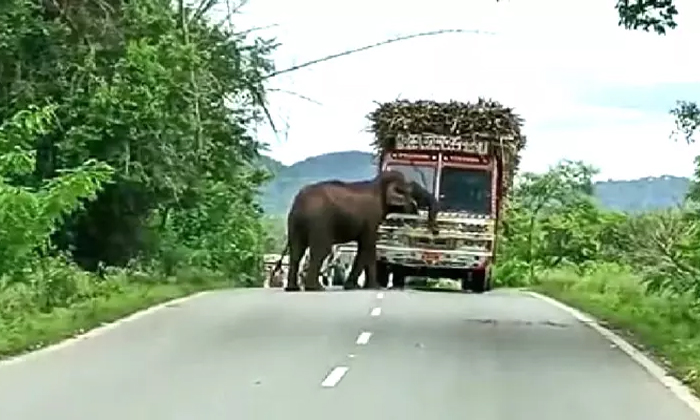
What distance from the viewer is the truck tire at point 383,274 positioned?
38.9 m

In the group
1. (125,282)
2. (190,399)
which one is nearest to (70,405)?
(190,399)

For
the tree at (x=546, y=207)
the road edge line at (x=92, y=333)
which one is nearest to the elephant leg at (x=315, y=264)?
the road edge line at (x=92, y=333)

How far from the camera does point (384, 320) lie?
25.2m

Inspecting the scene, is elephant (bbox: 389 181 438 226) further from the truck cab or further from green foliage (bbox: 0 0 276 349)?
green foliage (bbox: 0 0 276 349)

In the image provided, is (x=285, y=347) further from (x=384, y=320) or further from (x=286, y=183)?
(x=286, y=183)

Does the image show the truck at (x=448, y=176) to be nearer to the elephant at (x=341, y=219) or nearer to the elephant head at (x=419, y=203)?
the elephant head at (x=419, y=203)

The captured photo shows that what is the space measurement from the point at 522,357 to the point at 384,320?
18.7 ft

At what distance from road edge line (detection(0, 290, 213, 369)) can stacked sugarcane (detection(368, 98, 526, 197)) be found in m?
8.73

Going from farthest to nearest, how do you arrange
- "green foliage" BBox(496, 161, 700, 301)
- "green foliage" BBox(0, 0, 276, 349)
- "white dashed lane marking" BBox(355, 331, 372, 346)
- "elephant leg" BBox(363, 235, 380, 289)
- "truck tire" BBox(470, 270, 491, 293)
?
"truck tire" BBox(470, 270, 491, 293) < "elephant leg" BBox(363, 235, 380, 289) < "green foliage" BBox(496, 161, 700, 301) < "green foliage" BBox(0, 0, 276, 349) < "white dashed lane marking" BBox(355, 331, 372, 346)

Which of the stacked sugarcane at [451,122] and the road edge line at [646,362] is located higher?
the stacked sugarcane at [451,122]

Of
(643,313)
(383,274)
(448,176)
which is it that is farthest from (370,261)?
(643,313)

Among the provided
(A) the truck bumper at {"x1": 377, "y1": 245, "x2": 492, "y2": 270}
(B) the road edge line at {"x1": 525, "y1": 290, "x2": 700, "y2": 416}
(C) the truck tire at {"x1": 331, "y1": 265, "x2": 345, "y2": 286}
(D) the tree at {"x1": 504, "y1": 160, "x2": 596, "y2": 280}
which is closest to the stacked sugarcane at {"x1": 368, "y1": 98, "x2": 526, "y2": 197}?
(A) the truck bumper at {"x1": 377, "y1": 245, "x2": 492, "y2": 270}

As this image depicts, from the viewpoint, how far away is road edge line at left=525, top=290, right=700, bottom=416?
633 inches

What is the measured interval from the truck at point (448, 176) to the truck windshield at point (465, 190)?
0.02 metres
